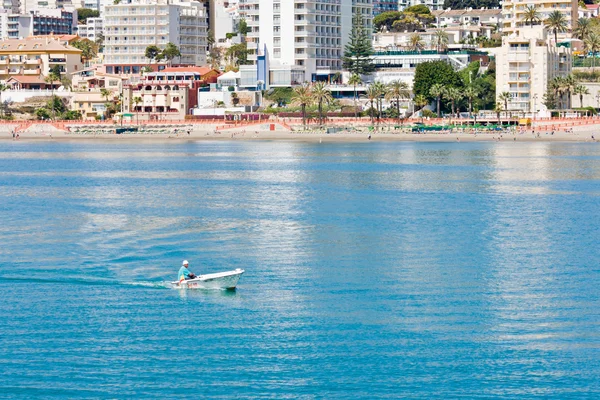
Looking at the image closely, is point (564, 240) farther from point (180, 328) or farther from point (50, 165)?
point (50, 165)

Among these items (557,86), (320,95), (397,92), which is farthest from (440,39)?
(557,86)

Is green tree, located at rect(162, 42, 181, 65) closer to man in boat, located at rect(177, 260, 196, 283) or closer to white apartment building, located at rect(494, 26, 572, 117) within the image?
white apartment building, located at rect(494, 26, 572, 117)

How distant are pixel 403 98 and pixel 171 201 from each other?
306 feet

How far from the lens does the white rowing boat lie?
4259cm

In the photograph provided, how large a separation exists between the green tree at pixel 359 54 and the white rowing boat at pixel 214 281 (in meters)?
131

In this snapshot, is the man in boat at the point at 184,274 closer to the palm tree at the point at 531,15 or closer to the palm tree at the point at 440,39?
the palm tree at the point at 531,15

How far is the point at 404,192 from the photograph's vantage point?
264 feet

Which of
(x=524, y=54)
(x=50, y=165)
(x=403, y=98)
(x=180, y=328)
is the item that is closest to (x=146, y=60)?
(x=403, y=98)

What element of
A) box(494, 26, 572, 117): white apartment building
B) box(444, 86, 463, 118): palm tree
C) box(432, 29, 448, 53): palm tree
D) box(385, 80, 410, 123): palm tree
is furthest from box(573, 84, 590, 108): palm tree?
box(432, 29, 448, 53): palm tree

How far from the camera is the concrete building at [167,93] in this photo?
177 meters

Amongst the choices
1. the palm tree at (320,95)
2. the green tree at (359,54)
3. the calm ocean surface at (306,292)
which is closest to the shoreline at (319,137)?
the palm tree at (320,95)

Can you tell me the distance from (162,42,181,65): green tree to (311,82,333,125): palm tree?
121ft

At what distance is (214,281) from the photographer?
43094mm

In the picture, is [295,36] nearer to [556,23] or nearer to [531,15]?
[531,15]
